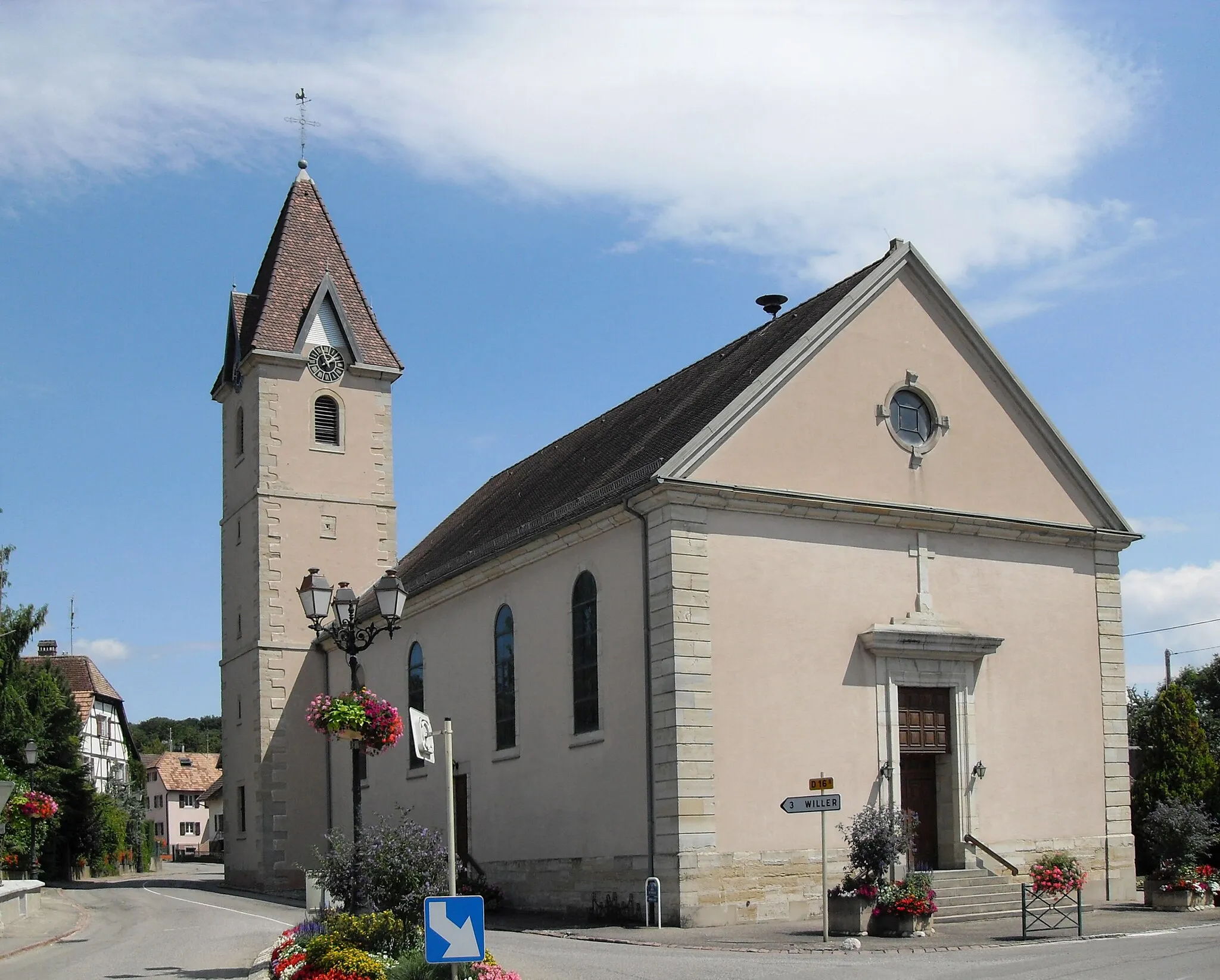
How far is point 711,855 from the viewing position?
69.5ft

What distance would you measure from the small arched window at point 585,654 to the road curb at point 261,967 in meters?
7.28

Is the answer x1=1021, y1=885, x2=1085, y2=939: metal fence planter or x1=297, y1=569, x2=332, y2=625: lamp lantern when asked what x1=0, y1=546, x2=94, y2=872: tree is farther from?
x1=1021, y1=885, x2=1085, y2=939: metal fence planter

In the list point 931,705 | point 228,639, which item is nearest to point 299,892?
point 228,639

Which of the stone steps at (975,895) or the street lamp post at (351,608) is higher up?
the street lamp post at (351,608)

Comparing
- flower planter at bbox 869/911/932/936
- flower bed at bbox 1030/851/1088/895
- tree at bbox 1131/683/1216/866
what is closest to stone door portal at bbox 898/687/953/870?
flower bed at bbox 1030/851/1088/895

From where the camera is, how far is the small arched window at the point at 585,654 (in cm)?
2414

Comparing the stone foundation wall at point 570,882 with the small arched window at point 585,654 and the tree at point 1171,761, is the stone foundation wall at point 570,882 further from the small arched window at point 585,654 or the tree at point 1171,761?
the tree at point 1171,761

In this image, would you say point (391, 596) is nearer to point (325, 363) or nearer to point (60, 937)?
point (60, 937)

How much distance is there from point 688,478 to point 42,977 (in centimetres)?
1132

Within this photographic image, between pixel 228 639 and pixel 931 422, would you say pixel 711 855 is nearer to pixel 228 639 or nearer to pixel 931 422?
pixel 931 422

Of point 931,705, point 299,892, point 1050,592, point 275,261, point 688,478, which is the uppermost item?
point 275,261

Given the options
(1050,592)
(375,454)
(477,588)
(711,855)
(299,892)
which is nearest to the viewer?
(711,855)

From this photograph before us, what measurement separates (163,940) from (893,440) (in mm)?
14562

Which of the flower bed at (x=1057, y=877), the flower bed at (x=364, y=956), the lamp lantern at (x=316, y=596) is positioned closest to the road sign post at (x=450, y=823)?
the flower bed at (x=364, y=956)
